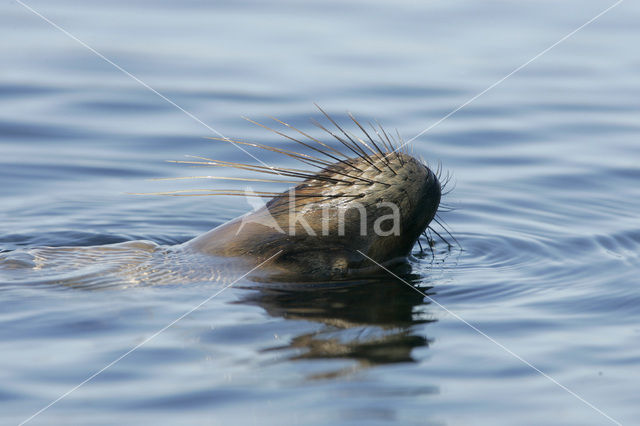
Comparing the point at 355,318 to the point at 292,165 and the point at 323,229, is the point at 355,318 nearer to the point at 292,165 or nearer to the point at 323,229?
the point at 323,229

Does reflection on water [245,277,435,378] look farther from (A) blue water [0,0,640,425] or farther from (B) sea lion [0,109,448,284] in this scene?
(B) sea lion [0,109,448,284]

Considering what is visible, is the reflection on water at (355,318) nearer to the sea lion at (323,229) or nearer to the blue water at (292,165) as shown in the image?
the blue water at (292,165)

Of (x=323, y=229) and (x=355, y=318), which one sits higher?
(x=323, y=229)

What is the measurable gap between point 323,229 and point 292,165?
3289 millimetres

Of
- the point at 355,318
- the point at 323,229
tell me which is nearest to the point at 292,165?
the point at 323,229

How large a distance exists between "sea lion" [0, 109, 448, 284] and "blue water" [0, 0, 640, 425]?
0.21 m

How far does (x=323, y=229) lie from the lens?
562 centimetres

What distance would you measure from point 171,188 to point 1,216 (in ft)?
5.25

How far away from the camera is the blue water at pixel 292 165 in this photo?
4410 mm


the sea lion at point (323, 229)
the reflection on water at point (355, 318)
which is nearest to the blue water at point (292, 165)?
the reflection on water at point (355, 318)

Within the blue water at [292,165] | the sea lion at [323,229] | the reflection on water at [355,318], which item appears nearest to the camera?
the blue water at [292,165]

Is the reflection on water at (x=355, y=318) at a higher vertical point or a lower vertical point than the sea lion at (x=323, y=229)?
lower

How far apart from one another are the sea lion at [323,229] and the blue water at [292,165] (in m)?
0.21

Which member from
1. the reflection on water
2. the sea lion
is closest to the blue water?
the reflection on water
